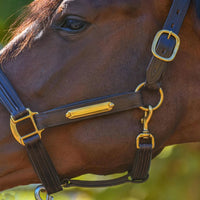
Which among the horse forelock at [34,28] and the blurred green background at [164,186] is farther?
the blurred green background at [164,186]

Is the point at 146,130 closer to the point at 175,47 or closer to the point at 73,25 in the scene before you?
the point at 175,47

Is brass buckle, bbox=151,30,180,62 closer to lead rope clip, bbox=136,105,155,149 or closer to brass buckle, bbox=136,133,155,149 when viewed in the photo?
lead rope clip, bbox=136,105,155,149

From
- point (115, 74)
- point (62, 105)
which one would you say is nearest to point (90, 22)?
point (115, 74)

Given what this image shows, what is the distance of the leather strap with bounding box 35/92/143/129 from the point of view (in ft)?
6.15

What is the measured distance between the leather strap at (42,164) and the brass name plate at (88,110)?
0.19 meters

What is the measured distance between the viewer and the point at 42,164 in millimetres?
1921

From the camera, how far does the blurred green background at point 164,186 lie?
363 cm

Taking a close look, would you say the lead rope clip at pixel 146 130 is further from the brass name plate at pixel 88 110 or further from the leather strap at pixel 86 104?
the brass name plate at pixel 88 110

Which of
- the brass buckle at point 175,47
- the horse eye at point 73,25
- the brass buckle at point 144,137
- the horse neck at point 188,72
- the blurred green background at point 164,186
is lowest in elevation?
the blurred green background at point 164,186

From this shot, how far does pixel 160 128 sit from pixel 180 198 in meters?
1.87

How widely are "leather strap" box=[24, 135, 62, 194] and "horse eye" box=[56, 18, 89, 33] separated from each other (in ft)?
1.75

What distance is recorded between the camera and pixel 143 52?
6.28ft

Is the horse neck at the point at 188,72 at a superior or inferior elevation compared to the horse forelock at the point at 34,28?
inferior

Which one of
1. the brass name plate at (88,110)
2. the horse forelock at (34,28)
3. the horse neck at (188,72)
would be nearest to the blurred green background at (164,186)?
the horse forelock at (34,28)
